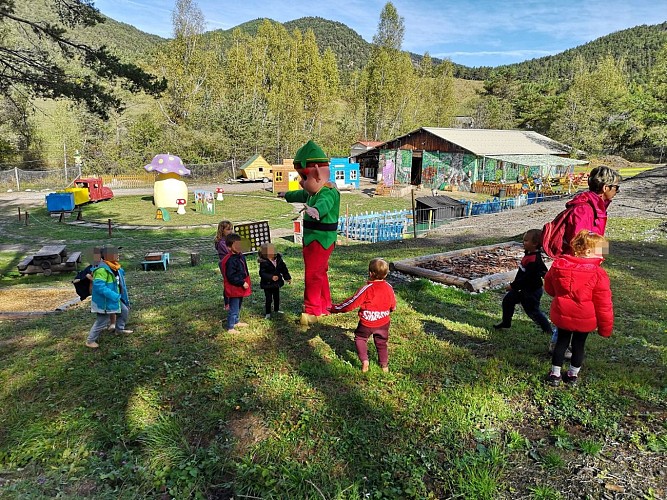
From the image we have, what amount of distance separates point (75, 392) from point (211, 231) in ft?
55.1

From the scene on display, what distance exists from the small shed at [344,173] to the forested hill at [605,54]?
12183cm

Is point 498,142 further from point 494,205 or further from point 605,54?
point 605,54

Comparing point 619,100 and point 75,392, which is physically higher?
point 619,100

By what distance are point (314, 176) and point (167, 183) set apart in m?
23.2

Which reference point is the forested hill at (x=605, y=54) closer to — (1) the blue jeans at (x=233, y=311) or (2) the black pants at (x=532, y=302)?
(2) the black pants at (x=532, y=302)

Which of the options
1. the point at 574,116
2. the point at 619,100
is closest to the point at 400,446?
the point at 574,116

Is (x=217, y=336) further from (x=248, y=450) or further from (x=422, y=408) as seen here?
(x=422, y=408)

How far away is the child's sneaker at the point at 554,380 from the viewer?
409cm

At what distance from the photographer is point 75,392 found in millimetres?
4273

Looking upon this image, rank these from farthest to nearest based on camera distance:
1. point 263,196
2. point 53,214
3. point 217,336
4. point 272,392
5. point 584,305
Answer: point 263,196 → point 53,214 → point 217,336 → point 272,392 → point 584,305

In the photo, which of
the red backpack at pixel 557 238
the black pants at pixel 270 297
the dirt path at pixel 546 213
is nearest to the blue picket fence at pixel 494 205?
the dirt path at pixel 546 213

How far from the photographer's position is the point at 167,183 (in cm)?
2598

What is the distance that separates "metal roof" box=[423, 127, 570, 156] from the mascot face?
102 ft

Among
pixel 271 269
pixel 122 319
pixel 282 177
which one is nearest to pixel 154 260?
pixel 122 319
